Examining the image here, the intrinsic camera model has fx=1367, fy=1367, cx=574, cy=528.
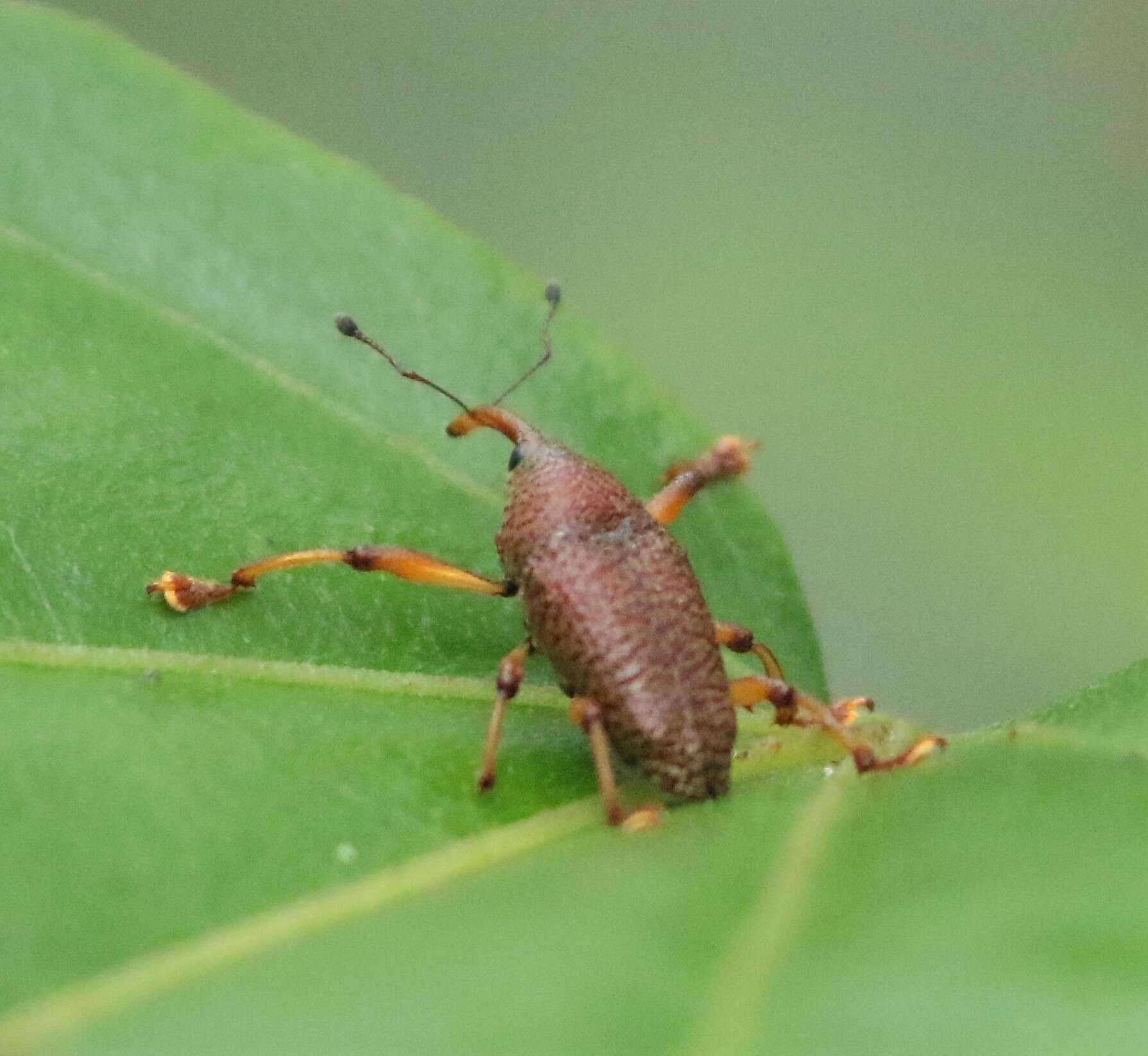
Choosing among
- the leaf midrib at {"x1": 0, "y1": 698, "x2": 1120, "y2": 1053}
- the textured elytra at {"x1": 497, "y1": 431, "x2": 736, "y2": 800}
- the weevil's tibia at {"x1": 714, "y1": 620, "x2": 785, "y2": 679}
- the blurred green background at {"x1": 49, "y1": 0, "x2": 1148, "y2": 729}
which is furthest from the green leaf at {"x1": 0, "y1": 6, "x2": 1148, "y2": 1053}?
the blurred green background at {"x1": 49, "y1": 0, "x2": 1148, "y2": 729}

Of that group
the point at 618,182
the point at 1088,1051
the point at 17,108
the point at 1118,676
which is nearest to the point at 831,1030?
the point at 1088,1051

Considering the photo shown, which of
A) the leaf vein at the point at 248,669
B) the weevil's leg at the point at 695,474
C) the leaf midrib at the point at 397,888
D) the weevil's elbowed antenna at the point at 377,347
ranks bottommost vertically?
the leaf midrib at the point at 397,888

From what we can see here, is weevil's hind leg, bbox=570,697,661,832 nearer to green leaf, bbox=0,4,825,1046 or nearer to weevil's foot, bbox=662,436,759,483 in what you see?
green leaf, bbox=0,4,825,1046

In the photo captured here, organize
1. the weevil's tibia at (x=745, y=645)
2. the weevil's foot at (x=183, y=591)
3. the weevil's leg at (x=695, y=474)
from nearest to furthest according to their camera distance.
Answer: the weevil's foot at (x=183, y=591)
the weevil's tibia at (x=745, y=645)
the weevil's leg at (x=695, y=474)

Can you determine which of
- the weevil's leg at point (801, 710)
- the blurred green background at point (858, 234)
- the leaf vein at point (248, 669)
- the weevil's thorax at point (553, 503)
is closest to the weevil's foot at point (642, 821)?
the weevil's leg at point (801, 710)

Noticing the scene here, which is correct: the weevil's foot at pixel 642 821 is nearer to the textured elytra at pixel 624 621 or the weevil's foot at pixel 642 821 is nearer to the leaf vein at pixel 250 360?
the textured elytra at pixel 624 621

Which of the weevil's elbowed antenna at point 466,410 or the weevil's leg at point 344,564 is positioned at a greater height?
the weevil's elbowed antenna at point 466,410

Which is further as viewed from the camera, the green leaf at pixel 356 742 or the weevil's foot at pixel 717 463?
the weevil's foot at pixel 717 463
